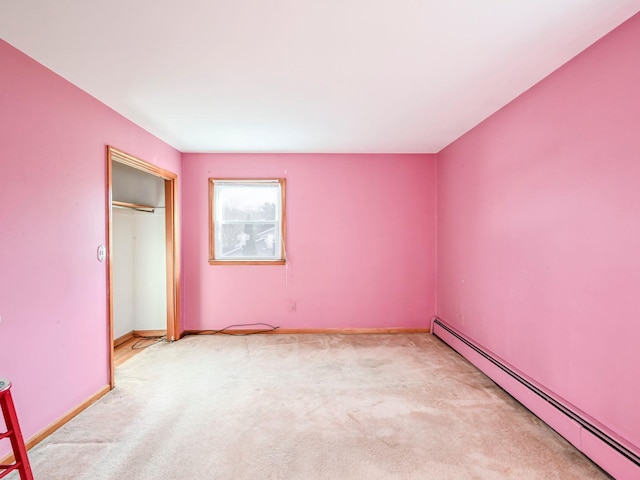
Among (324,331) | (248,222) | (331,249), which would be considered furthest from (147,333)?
(331,249)

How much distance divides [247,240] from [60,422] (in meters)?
2.66

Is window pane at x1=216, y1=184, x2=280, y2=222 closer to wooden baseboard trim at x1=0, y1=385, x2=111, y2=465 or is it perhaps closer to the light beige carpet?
the light beige carpet

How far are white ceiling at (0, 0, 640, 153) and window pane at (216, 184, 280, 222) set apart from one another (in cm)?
140

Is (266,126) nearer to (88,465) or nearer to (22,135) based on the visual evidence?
(22,135)

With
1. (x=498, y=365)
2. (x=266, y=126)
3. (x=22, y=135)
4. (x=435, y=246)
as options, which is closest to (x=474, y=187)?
(x=435, y=246)

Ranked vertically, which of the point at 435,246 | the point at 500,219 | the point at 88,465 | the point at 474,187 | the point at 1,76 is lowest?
the point at 88,465

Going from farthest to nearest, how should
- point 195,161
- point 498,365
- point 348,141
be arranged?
point 195,161, point 348,141, point 498,365

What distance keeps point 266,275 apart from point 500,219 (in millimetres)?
2839

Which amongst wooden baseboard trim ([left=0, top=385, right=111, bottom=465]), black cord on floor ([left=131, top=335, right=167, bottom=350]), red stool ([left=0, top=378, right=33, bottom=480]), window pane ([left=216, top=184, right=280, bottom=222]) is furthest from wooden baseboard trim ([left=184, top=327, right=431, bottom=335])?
red stool ([left=0, top=378, right=33, bottom=480])

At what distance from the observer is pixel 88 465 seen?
5.99ft

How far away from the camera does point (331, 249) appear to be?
4363mm

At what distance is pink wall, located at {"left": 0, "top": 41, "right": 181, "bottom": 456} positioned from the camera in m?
1.87

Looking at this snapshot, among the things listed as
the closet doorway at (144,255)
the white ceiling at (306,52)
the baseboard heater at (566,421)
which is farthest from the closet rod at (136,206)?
the baseboard heater at (566,421)

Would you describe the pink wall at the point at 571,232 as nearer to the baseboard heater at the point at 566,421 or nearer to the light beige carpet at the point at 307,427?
the baseboard heater at the point at 566,421
